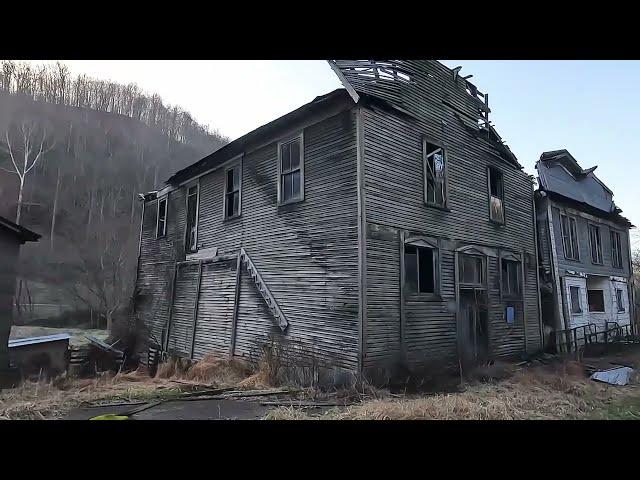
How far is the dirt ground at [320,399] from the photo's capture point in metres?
7.11

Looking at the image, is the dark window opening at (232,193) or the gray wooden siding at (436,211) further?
the dark window opening at (232,193)

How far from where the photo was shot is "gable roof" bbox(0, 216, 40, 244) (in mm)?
14023

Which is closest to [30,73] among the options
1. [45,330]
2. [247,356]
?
[45,330]

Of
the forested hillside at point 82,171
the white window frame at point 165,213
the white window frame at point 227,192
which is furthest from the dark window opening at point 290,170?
the forested hillside at point 82,171

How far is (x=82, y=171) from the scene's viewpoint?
52.3 meters

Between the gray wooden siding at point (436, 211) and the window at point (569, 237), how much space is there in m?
4.09

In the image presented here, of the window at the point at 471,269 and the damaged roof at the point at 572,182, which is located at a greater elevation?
the damaged roof at the point at 572,182

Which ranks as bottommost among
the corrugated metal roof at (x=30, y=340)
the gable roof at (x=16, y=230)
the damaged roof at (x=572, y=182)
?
the corrugated metal roof at (x=30, y=340)

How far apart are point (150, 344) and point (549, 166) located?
67.3 ft

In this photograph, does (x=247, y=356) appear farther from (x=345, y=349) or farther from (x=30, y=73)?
(x=30, y=73)

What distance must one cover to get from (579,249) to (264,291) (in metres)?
16.1

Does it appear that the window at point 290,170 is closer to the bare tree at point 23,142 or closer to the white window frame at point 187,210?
the white window frame at point 187,210

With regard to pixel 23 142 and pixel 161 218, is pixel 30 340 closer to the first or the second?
pixel 161 218

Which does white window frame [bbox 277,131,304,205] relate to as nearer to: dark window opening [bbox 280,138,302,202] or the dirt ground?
dark window opening [bbox 280,138,302,202]
